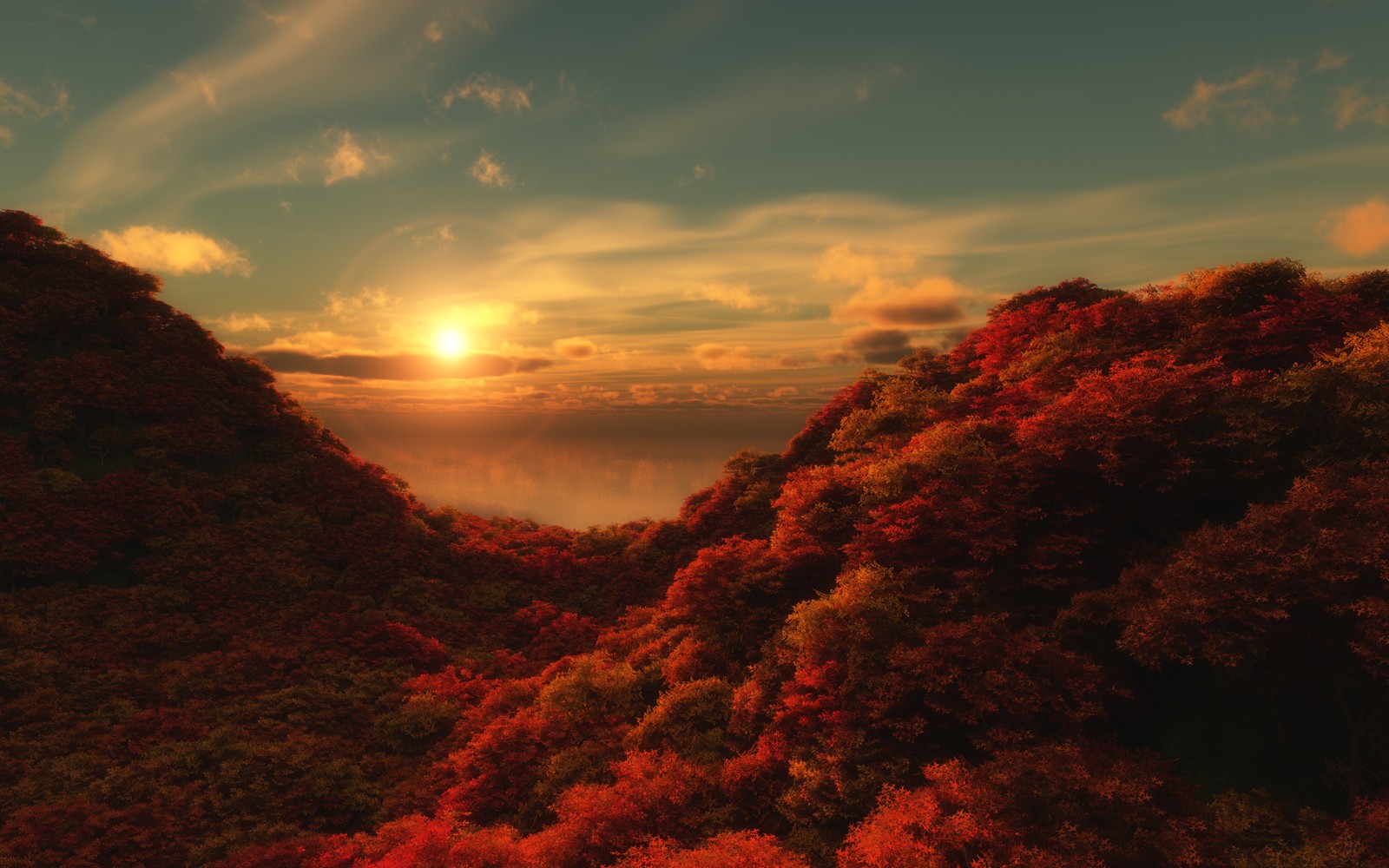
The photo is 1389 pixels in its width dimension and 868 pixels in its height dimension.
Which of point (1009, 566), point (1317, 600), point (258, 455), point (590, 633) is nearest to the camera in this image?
point (1317, 600)

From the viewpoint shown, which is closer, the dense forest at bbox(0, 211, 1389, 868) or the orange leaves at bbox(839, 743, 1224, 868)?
the orange leaves at bbox(839, 743, 1224, 868)

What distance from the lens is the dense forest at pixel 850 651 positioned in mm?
15891

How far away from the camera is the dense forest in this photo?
52.1 ft

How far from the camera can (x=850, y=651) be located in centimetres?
2108

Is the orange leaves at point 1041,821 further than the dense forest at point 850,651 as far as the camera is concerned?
No

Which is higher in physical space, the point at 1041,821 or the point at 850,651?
the point at 850,651

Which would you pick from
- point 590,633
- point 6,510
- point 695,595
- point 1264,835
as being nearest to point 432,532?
point 590,633

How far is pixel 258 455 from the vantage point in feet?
182

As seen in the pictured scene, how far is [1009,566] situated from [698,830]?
577 inches

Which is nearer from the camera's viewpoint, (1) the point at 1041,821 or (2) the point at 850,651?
(1) the point at 1041,821

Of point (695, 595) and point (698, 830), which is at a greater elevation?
point (695, 595)

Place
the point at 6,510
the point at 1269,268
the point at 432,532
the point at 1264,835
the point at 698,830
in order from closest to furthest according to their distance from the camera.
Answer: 1. the point at 1264,835
2. the point at 698,830
3. the point at 1269,268
4. the point at 6,510
5. the point at 432,532

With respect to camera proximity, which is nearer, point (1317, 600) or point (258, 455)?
point (1317, 600)

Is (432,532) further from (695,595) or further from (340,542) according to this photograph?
(695,595)
